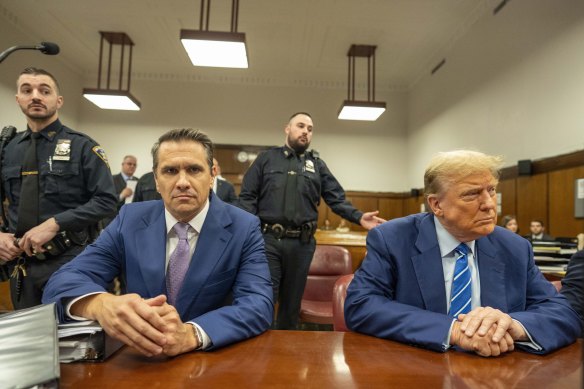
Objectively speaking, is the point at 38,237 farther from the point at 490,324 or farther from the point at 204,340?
the point at 490,324

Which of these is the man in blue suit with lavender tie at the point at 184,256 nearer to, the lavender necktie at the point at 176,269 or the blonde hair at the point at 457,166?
the lavender necktie at the point at 176,269

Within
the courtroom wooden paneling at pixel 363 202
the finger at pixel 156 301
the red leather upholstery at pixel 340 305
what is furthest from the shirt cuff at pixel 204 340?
the courtroom wooden paneling at pixel 363 202

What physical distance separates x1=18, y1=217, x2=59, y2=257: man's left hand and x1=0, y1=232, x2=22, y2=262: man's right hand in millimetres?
46

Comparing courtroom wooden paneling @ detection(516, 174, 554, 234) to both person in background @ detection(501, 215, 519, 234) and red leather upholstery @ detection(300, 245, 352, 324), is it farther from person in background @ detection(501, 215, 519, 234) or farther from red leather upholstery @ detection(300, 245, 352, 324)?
red leather upholstery @ detection(300, 245, 352, 324)

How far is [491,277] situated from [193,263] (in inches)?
39.7

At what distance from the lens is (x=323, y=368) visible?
932 mm

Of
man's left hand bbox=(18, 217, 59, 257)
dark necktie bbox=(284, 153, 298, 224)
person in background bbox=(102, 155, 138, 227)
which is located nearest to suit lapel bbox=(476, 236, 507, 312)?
dark necktie bbox=(284, 153, 298, 224)

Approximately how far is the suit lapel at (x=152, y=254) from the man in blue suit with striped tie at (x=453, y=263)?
64 centimetres

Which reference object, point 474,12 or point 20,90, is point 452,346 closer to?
point 20,90

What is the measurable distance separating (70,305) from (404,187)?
8.53 meters

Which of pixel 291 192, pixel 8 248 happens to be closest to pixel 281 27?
pixel 291 192

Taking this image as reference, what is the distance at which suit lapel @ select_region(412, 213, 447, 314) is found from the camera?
Answer: 4.45 ft

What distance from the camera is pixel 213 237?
1.43 metres

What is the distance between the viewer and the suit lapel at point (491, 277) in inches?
53.0
